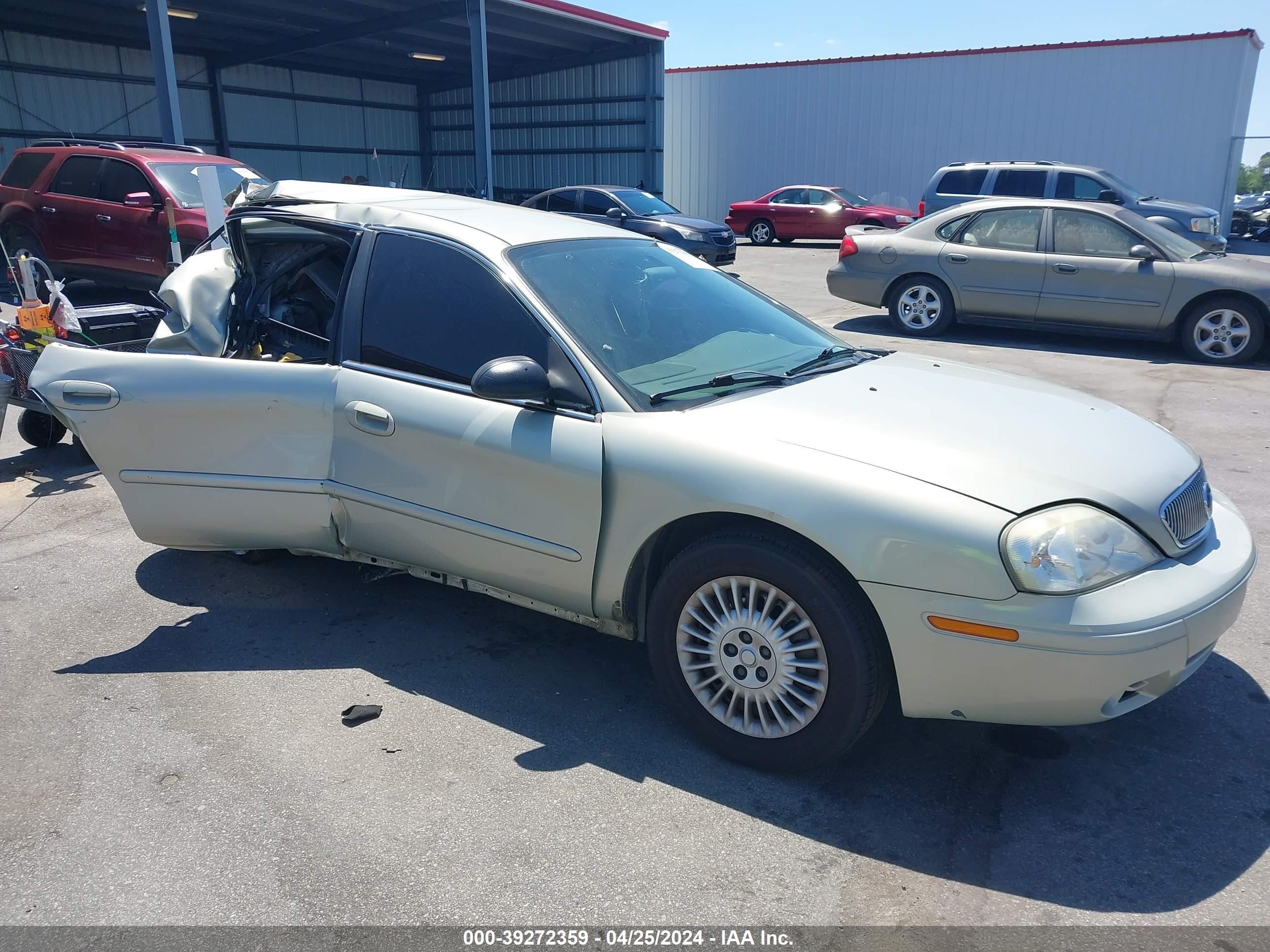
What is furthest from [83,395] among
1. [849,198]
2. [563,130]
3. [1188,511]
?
[563,130]

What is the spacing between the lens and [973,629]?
8.71ft

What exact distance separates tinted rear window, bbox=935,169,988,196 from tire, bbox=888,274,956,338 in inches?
254

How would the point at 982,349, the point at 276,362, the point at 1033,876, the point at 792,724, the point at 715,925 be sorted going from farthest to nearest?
the point at 982,349 → the point at 276,362 → the point at 792,724 → the point at 1033,876 → the point at 715,925

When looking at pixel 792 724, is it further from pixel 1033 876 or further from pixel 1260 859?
pixel 1260 859

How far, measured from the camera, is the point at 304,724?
340 centimetres

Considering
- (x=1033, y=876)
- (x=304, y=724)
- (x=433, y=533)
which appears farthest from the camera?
(x=433, y=533)

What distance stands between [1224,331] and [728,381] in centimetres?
815

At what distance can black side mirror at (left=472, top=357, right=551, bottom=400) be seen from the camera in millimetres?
3170

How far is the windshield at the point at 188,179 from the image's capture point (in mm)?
11211

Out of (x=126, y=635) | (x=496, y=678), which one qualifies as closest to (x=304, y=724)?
(x=496, y=678)

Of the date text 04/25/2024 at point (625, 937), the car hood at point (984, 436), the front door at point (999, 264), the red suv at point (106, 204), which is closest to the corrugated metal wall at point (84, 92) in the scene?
the red suv at point (106, 204)

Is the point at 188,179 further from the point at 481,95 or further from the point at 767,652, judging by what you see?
the point at 767,652

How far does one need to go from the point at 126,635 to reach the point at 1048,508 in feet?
11.8

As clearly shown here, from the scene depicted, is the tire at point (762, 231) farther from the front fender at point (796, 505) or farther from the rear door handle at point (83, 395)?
the front fender at point (796, 505)
